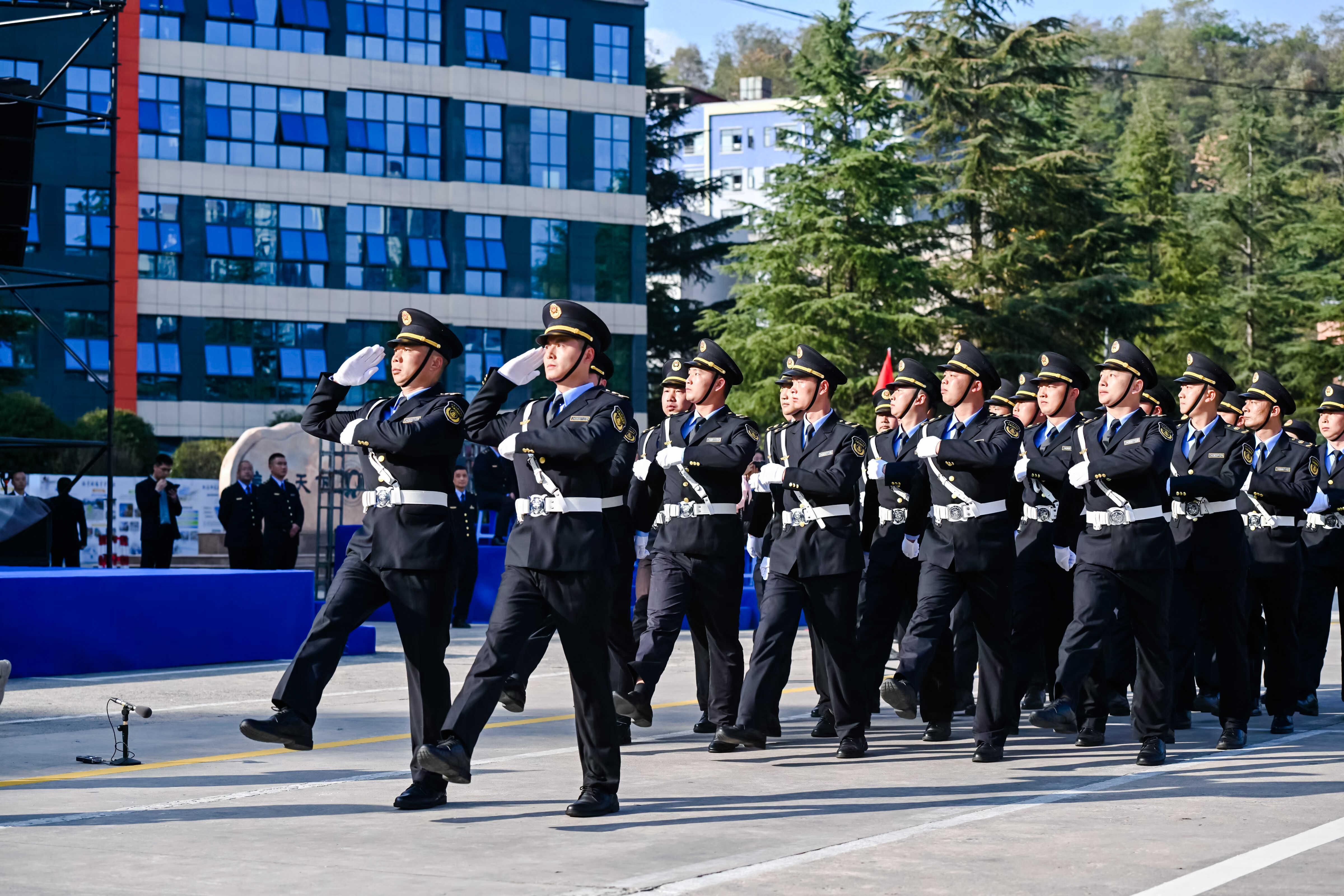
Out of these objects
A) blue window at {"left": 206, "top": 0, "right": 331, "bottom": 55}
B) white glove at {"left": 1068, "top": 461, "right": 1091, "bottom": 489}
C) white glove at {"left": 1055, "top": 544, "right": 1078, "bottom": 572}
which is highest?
blue window at {"left": 206, "top": 0, "right": 331, "bottom": 55}

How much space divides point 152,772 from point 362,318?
43771mm

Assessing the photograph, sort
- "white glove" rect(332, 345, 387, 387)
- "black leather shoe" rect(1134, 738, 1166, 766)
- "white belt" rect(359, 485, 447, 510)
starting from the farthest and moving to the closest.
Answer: "black leather shoe" rect(1134, 738, 1166, 766)
"white glove" rect(332, 345, 387, 387)
"white belt" rect(359, 485, 447, 510)

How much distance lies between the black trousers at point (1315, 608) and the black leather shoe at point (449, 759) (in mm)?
6819

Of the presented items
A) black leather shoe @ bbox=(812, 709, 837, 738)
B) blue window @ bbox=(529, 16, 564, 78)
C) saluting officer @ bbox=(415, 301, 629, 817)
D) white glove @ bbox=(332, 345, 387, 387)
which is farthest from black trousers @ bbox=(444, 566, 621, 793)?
blue window @ bbox=(529, 16, 564, 78)

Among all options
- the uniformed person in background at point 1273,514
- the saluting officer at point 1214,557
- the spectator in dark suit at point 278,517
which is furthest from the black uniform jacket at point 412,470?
the spectator in dark suit at point 278,517

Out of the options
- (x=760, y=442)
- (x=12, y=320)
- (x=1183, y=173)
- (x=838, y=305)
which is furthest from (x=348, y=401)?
(x=760, y=442)

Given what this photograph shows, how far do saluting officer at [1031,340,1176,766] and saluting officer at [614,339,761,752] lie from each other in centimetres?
180

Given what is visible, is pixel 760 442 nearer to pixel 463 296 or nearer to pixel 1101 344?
pixel 1101 344

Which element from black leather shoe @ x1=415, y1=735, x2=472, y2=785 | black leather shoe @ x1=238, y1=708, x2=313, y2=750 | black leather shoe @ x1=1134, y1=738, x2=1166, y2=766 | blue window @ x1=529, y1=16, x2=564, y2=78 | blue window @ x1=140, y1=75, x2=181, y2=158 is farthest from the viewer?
blue window @ x1=529, y1=16, x2=564, y2=78

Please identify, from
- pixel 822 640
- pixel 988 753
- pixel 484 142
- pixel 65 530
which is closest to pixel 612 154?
pixel 484 142

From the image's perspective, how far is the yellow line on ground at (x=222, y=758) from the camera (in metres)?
8.83

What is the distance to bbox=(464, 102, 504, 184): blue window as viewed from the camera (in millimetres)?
52719

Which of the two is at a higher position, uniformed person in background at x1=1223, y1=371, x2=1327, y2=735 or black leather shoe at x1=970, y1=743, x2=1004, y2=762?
uniformed person in background at x1=1223, y1=371, x2=1327, y2=735

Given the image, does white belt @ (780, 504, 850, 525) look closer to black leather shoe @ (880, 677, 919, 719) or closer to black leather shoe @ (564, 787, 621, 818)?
black leather shoe @ (880, 677, 919, 719)
